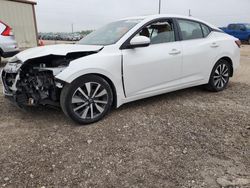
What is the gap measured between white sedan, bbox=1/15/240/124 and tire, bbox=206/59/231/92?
0.83 ft

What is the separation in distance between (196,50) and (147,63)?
1.16 metres

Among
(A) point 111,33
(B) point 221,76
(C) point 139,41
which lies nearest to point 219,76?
(B) point 221,76

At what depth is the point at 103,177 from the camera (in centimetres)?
236

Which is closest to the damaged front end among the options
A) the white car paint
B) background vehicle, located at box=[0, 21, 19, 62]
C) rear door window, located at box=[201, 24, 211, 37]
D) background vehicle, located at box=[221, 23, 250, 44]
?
the white car paint

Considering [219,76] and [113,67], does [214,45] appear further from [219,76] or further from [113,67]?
[113,67]

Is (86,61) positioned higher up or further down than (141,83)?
higher up

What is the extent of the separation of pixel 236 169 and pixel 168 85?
2001mm

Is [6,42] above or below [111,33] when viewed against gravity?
below

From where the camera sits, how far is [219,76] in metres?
4.96

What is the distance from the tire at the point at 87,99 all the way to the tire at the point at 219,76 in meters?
2.35

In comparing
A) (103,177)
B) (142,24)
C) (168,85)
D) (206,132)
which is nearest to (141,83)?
(168,85)

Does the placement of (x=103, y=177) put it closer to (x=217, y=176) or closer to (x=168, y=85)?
(x=217, y=176)

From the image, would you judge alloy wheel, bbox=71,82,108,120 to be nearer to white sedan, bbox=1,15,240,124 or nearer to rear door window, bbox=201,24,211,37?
white sedan, bbox=1,15,240,124

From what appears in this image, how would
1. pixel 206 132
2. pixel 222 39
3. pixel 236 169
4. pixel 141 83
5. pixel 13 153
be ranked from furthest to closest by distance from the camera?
pixel 222 39, pixel 141 83, pixel 206 132, pixel 13 153, pixel 236 169
